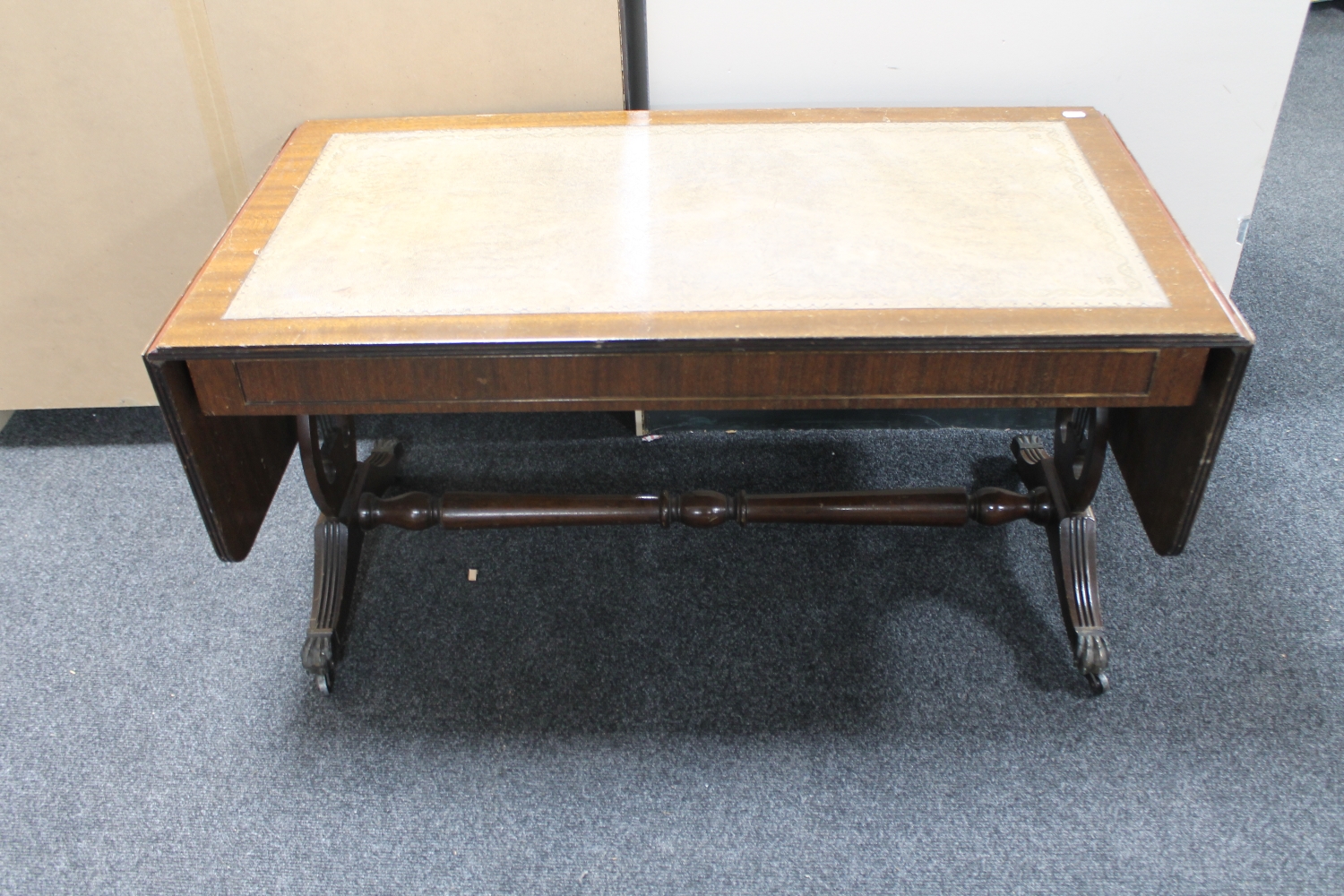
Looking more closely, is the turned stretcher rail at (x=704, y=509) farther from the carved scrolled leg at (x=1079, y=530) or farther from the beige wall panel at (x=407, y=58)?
the beige wall panel at (x=407, y=58)

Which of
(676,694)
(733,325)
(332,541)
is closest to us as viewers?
(733,325)

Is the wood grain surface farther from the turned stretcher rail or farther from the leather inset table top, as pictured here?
the turned stretcher rail

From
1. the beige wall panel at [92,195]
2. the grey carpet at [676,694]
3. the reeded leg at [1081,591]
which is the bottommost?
the grey carpet at [676,694]

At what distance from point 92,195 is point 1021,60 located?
1699 millimetres

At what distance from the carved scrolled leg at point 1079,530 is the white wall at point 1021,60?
56cm

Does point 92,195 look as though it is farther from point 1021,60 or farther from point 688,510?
point 1021,60

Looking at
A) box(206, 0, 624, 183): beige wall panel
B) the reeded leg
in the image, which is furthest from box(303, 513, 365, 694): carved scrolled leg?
the reeded leg

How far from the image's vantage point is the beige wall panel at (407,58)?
178 cm

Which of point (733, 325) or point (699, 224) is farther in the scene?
point (699, 224)

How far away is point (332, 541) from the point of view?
73.6 inches

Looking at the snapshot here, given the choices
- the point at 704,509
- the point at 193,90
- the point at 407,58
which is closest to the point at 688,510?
the point at 704,509

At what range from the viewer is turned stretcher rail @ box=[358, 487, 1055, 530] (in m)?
1.91

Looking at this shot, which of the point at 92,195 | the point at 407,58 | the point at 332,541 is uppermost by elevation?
the point at 407,58

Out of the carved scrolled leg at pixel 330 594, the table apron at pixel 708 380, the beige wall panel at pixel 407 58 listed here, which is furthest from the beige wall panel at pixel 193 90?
the table apron at pixel 708 380
